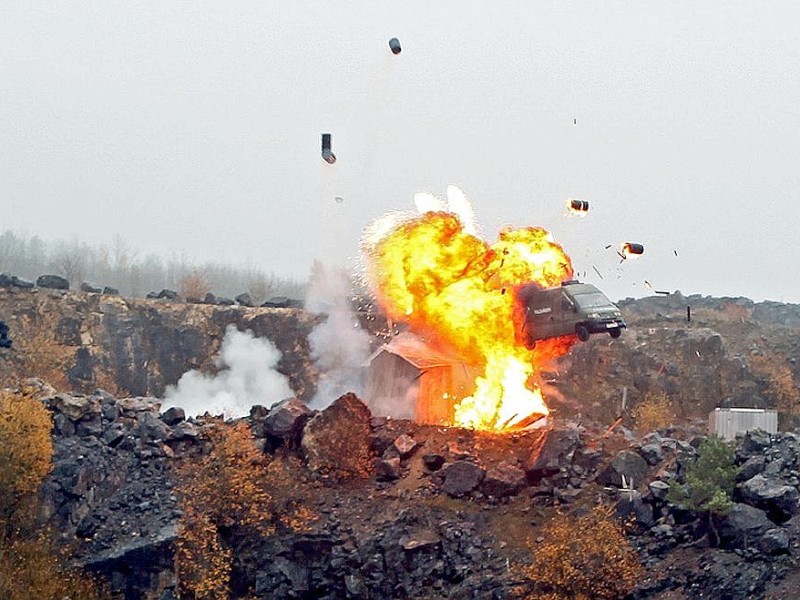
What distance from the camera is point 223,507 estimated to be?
3669 cm

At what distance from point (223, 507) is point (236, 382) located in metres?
32.7

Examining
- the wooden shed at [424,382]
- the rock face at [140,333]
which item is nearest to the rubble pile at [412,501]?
the wooden shed at [424,382]

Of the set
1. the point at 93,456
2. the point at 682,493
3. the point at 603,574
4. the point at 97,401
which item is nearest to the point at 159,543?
the point at 93,456

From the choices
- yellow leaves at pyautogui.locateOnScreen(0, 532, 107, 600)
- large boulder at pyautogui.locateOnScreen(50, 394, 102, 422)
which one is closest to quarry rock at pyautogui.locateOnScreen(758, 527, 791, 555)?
yellow leaves at pyautogui.locateOnScreen(0, 532, 107, 600)

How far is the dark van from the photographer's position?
4209cm

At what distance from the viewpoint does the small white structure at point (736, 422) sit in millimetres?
43062

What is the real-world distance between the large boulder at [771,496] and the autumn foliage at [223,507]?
1668 centimetres

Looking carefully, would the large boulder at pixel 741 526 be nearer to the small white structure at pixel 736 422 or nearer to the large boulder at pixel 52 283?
the small white structure at pixel 736 422

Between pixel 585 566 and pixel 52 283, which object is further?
pixel 52 283

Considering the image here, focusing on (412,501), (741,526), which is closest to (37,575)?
(412,501)

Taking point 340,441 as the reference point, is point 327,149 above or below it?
above

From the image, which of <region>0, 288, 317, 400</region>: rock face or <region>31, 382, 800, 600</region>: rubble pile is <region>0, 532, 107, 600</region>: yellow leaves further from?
<region>0, 288, 317, 400</region>: rock face

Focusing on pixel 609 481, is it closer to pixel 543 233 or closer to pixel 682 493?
pixel 682 493

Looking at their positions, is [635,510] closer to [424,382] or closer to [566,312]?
[566,312]
